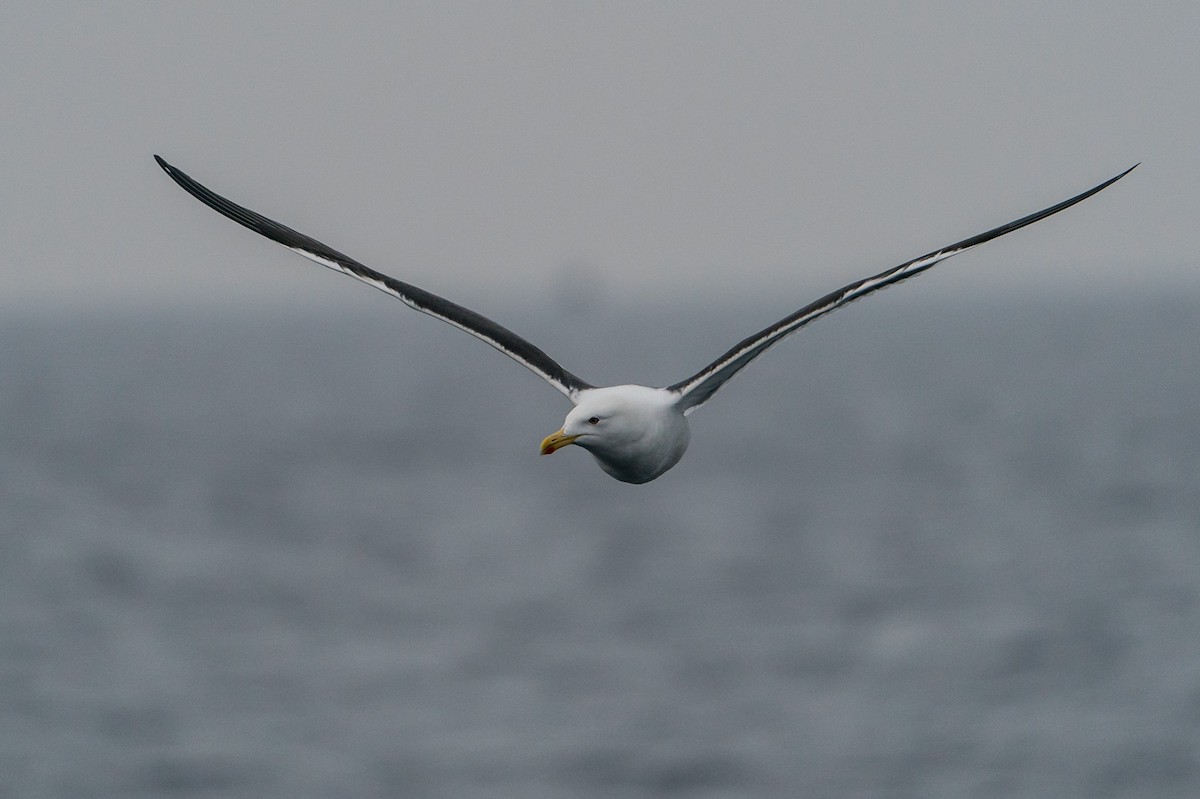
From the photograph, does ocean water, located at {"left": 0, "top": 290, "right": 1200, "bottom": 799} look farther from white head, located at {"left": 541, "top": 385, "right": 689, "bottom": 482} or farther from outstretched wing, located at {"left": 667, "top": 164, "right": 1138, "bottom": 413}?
outstretched wing, located at {"left": 667, "top": 164, "right": 1138, "bottom": 413}

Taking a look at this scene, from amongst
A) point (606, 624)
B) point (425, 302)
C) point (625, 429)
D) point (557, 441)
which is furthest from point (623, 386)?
point (606, 624)

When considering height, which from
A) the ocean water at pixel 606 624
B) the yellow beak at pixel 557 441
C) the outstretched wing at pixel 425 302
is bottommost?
the yellow beak at pixel 557 441

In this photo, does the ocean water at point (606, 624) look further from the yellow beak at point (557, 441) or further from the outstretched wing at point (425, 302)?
the yellow beak at point (557, 441)

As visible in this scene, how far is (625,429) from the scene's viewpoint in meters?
15.7

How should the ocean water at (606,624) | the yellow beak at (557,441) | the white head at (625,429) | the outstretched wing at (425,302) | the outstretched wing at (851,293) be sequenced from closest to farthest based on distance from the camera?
the outstretched wing at (851,293)
the yellow beak at (557,441)
the white head at (625,429)
the outstretched wing at (425,302)
the ocean water at (606,624)

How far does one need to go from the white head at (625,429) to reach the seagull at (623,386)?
10 millimetres

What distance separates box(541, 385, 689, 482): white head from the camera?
1562cm

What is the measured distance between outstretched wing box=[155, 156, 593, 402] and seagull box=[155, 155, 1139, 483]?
0.04 feet

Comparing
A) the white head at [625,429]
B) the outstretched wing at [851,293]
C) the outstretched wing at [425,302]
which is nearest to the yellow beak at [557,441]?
the white head at [625,429]

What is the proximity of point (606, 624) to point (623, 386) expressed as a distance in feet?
149

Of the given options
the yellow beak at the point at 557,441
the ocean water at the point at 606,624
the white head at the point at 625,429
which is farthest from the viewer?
the ocean water at the point at 606,624

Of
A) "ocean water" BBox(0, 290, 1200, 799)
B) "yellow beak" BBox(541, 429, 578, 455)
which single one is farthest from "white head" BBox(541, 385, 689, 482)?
"ocean water" BBox(0, 290, 1200, 799)

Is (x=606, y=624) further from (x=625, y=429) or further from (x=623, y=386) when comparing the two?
(x=625, y=429)

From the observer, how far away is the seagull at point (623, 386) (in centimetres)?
1493
